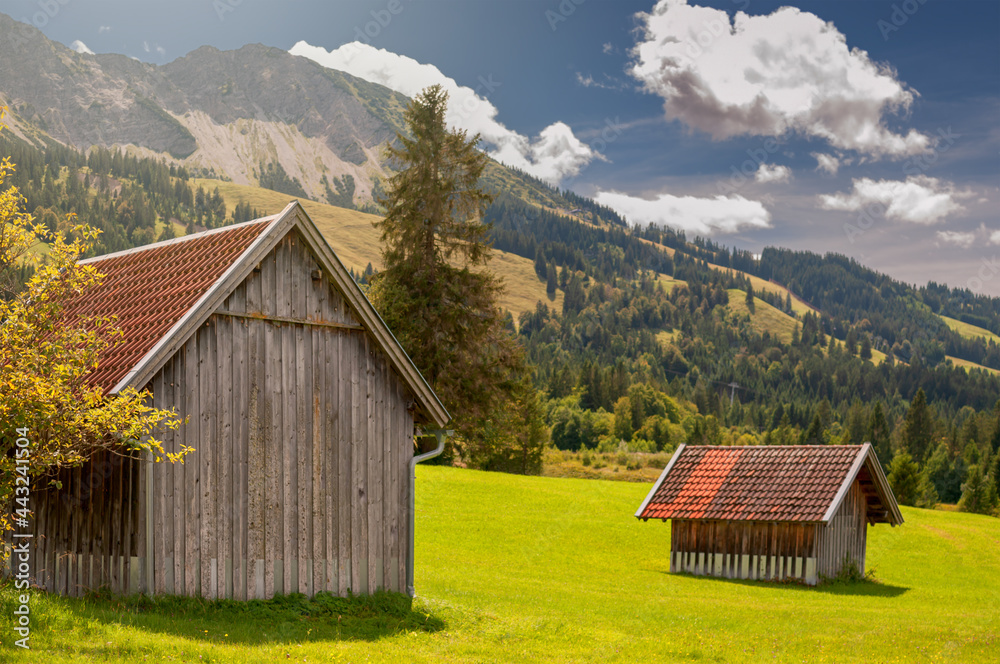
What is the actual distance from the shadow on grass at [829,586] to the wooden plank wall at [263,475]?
57.7 ft

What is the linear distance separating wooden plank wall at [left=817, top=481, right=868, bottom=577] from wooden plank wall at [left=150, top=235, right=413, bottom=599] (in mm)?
19704

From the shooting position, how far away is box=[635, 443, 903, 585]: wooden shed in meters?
31.5

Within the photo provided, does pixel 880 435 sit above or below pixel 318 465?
below

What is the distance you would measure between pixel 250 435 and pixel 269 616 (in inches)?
128

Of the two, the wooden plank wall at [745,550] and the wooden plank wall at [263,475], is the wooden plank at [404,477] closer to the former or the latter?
the wooden plank wall at [263,475]

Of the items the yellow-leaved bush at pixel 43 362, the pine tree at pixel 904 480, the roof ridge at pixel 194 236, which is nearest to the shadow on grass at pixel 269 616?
the yellow-leaved bush at pixel 43 362

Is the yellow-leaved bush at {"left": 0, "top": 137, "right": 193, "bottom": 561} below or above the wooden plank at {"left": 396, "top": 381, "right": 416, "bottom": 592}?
above

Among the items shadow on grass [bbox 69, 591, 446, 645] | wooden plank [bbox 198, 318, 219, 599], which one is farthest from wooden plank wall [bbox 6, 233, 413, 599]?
shadow on grass [bbox 69, 591, 446, 645]

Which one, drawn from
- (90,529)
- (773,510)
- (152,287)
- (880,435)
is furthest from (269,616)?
(880,435)

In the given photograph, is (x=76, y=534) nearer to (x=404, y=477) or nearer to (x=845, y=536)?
(x=404, y=477)

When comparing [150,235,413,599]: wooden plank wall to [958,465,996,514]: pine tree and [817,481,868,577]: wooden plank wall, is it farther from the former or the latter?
[958,465,996,514]: pine tree

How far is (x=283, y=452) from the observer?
1642cm

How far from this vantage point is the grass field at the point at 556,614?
1292 cm

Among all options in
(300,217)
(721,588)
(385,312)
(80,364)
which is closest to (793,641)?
(721,588)
